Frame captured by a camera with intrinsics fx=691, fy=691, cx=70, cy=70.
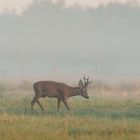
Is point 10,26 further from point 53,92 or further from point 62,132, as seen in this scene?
point 62,132

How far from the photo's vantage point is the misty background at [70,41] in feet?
265

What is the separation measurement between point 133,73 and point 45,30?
15.9 m

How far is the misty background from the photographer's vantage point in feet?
265

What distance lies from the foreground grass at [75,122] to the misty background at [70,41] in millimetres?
48130

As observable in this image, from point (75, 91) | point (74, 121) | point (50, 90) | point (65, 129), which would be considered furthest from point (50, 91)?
point (65, 129)

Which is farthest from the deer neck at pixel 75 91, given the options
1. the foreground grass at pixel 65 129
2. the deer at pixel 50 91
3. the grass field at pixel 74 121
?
the foreground grass at pixel 65 129

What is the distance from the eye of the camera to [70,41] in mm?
93000

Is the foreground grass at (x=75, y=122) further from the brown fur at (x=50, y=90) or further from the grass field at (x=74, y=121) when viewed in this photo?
the brown fur at (x=50, y=90)

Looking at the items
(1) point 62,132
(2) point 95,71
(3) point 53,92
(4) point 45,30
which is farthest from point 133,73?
(1) point 62,132

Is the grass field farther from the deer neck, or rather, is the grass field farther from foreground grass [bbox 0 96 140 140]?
the deer neck

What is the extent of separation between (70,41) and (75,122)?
73.0m

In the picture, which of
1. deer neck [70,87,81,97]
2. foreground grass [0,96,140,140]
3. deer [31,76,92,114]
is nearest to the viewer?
foreground grass [0,96,140,140]

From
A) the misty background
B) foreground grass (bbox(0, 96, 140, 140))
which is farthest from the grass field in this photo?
the misty background

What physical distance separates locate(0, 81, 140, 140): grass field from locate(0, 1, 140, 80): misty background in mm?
47809
